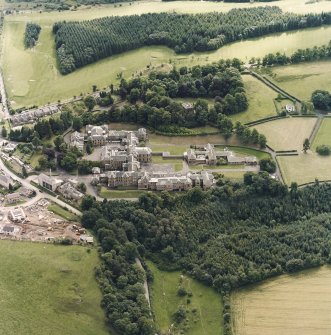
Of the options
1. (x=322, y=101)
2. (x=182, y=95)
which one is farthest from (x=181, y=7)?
(x=322, y=101)

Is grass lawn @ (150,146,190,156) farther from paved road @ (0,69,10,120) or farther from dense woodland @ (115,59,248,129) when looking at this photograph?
paved road @ (0,69,10,120)

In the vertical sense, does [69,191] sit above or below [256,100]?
below

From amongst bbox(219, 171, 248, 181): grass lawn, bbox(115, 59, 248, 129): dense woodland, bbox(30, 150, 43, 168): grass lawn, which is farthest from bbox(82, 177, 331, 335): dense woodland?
bbox(115, 59, 248, 129): dense woodland

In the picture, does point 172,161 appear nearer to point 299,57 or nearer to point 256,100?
point 256,100

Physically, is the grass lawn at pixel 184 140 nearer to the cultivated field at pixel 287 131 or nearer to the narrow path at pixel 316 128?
the cultivated field at pixel 287 131

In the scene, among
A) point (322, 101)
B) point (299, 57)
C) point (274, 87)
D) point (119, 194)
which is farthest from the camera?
point (299, 57)

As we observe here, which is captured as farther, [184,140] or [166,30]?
[166,30]

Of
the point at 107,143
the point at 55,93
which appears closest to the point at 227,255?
Result: the point at 107,143

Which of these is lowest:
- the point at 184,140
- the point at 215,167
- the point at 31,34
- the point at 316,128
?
the point at 215,167
